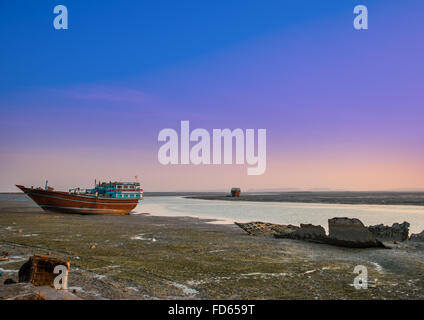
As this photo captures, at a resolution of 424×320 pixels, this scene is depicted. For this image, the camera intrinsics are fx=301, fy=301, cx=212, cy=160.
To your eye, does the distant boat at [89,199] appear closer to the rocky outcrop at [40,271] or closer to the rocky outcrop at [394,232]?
the rocky outcrop at [394,232]

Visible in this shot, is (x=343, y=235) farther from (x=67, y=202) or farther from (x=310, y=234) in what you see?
(x=67, y=202)

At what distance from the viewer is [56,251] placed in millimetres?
14648

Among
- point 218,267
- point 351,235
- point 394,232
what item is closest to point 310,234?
point 351,235

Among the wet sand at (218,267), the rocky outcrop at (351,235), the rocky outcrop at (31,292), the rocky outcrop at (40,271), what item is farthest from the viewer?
the rocky outcrop at (351,235)

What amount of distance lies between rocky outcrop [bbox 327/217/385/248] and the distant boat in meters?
35.1

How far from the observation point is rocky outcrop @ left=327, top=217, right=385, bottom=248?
1761 centimetres

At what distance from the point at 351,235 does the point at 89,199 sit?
36.4 metres

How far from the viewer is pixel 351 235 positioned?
58.9 ft

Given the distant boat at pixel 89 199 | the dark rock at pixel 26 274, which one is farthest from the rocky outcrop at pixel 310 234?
the distant boat at pixel 89 199

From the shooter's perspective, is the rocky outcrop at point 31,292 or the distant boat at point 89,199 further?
the distant boat at point 89,199

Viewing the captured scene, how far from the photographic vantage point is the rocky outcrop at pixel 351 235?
17.6 metres

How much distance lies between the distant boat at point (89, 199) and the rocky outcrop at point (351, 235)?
35.1 meters

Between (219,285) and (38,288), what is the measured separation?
5107mm
